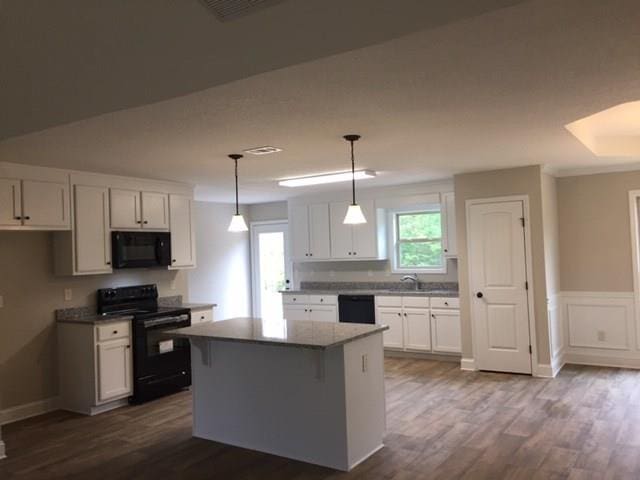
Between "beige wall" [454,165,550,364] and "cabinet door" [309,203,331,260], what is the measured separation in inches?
77.3

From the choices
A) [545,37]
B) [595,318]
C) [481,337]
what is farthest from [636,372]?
[545,37]

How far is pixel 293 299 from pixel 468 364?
2.55m

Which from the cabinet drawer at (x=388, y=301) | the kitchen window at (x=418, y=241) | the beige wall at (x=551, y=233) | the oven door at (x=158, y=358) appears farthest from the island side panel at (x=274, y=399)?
the kitchen window at (x=418, y=241)

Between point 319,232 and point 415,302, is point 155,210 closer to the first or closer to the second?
point 319,232

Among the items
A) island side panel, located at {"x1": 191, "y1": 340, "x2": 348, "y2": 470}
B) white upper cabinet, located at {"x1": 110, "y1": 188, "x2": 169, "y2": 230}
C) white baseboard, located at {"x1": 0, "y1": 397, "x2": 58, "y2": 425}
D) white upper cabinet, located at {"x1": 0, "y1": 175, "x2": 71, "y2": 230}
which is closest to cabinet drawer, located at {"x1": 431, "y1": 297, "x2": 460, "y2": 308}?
island side panel, located at {"x1": 191, "y1": 340, "x2": 348, "y2": 470}

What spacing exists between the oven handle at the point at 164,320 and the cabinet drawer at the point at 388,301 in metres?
2.37

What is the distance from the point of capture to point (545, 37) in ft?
6.97

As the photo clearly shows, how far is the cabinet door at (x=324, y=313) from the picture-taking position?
6.93m

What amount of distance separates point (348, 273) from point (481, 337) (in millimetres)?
2244

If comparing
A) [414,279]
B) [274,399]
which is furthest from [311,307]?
[274,399]

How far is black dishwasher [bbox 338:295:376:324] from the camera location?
262 inches

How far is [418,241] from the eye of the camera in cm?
689

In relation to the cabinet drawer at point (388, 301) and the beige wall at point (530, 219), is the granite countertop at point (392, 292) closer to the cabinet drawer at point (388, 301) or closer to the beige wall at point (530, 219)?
the cabinet drawer at point (388, 301)

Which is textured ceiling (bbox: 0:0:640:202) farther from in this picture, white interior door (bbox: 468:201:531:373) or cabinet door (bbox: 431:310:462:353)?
cabinet door (bbox: 431:310:462:353)
